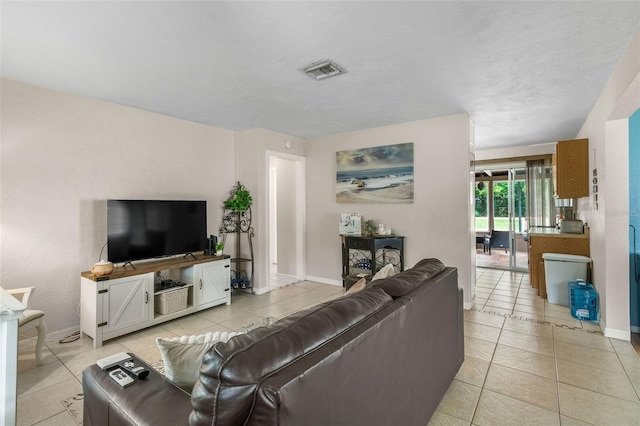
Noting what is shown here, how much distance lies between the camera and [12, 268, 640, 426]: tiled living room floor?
1975 millimetres

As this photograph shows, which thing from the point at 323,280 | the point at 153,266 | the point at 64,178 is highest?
the point at 64,178

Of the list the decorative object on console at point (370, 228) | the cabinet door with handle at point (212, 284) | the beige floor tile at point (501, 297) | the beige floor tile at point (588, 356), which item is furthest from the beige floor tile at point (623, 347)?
the cabinet door with handle at point (212, 284)

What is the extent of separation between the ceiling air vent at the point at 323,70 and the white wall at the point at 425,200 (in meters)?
2.01

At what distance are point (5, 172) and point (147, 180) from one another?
1.23 metres

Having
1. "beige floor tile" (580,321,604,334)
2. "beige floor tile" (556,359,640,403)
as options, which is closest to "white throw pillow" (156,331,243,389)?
"beige floor tile" (556,359,640,403)

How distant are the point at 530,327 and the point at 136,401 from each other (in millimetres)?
3765

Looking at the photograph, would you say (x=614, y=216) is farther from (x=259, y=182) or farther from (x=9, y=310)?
(x=9, y=310)

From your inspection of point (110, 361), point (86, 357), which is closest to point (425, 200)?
point (110, 361)

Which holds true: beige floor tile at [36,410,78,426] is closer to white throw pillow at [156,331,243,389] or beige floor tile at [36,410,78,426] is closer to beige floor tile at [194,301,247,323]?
white throw pillow at [156,331,243,389]

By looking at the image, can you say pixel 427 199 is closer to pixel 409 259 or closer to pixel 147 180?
pixel 409 259

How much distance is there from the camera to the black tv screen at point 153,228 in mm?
3271

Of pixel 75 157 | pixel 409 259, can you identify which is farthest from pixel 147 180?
pixel 409 259

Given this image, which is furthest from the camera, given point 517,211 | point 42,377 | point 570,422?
point 517,211

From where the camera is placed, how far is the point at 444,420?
1910 mm
